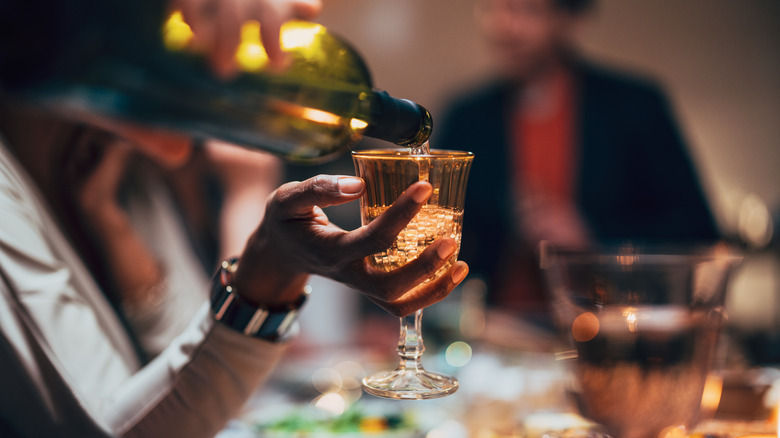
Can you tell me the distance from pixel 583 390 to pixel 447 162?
0.35 meters

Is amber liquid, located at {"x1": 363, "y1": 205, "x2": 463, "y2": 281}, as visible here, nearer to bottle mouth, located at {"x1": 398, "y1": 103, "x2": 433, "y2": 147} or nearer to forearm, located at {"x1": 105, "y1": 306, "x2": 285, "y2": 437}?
bottle mouth, located at {"x1": 398, "y1": 103, "x2": 433, "y2": 147}

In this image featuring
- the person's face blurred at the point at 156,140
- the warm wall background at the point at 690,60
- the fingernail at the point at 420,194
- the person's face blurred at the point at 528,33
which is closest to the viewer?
the fingernail at the point at 420,194

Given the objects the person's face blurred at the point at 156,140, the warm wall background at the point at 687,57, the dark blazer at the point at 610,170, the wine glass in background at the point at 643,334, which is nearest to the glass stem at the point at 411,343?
the wine glass in background at the point at 643,334

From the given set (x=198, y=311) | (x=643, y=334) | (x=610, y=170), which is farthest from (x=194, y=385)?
(x=610, y=170)

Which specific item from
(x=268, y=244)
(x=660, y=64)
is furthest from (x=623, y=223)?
(x=268, y=244)

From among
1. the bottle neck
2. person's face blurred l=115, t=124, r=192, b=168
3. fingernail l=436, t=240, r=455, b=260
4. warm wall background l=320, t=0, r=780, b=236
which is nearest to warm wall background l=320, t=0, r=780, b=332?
warm wall background l=320, t=0, r=780, b=236

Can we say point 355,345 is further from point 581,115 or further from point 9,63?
point 581,115

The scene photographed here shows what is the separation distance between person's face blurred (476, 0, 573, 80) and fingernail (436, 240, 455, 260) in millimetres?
2849

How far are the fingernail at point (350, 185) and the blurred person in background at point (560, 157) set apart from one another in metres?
2.35

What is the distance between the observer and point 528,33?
320 cm

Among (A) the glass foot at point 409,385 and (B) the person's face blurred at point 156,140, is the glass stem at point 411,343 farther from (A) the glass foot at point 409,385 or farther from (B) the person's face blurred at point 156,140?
(B) the person's face blurred at point 156,140

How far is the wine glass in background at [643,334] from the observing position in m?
0.69

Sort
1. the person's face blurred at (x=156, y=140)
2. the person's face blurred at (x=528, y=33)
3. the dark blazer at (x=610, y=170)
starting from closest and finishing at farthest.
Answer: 1. the person's face blurred at (x=156, y=140)
2. the dark blazer at (x=610, y=170)
3. the person's face blurred at (x=528, y=33)

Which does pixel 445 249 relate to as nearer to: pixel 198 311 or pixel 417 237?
pixel 417 237
